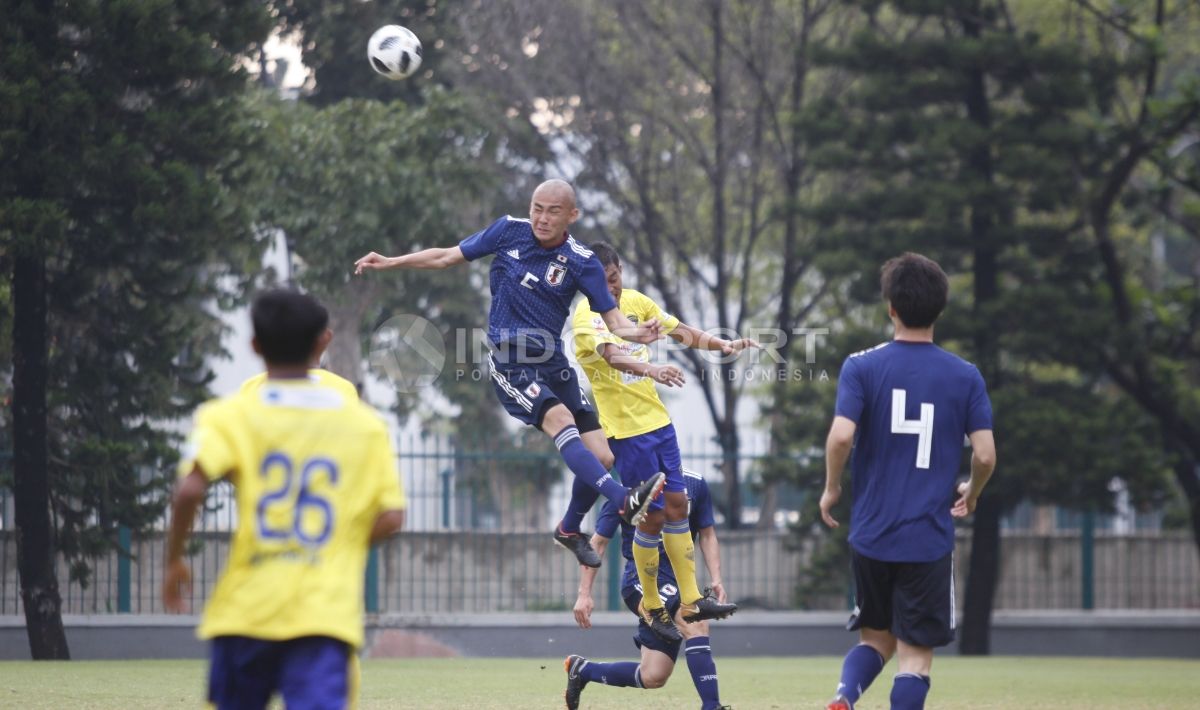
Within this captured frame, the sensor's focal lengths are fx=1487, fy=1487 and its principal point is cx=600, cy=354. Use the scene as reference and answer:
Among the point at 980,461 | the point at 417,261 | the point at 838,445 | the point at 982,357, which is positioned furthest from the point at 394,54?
the point at 982,357

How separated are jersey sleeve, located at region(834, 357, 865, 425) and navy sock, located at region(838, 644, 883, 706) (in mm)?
983

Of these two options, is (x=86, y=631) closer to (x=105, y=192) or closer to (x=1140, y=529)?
(x=105, y=192)

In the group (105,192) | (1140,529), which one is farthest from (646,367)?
(1140,529)

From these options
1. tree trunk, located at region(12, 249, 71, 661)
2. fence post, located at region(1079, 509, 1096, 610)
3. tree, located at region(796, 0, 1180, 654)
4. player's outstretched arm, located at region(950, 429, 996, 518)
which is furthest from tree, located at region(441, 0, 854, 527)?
player's outstretched arm, located at region(950, 429, 996, 518)

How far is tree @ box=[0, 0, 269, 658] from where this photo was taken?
45.1ft

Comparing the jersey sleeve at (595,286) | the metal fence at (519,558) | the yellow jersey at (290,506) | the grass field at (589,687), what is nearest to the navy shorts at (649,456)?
the jersey sleeve at (595,286)

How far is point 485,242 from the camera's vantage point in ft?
28.5

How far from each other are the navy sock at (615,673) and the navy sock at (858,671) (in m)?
2.27

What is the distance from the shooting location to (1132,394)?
1866 centimetres

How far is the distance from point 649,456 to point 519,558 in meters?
9.61

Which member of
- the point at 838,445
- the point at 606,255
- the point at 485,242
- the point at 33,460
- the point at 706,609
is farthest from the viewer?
the point at 33,460

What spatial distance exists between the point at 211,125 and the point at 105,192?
1.22 metres

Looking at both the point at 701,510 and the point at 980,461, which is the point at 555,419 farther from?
the point at 980,461

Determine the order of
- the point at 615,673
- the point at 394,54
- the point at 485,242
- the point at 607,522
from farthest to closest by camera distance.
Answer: the point at 394,54
the point at 607,522
the point at 485,242
the point at 615,673
